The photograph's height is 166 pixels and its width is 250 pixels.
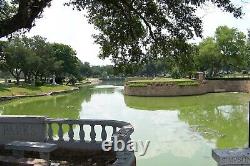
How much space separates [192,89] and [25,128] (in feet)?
106

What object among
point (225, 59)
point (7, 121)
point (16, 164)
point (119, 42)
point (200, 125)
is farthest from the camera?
point (225, 59)

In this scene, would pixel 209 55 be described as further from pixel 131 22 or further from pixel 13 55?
pixel 131 22

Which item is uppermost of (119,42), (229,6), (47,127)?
(229,6)

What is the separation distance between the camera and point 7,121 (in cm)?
959

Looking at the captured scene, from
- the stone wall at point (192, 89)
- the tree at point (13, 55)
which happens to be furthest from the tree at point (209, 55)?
the tree at point (13, 55)

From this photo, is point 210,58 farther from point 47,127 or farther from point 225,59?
point 47,127

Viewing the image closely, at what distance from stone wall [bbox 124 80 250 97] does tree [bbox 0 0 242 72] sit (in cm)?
2905

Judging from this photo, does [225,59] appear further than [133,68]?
Yes

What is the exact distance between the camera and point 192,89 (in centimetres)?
4022

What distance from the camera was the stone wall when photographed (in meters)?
39.4

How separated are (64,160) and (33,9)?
3.66 m

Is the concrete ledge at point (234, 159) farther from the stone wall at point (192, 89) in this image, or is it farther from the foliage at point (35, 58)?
the foliage at point (35, 58)

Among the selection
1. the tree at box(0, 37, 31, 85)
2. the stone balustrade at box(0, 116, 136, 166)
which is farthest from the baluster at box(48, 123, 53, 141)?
the tree at box(0, 37, 31, 85)

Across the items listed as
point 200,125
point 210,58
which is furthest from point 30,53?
point 200,125
